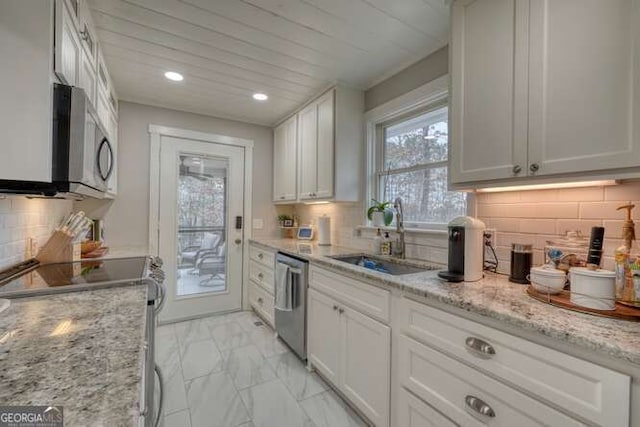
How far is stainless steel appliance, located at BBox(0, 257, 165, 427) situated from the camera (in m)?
1.21

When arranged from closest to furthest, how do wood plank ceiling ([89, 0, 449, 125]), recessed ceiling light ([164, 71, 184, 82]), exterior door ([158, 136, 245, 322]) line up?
wood plank ceiling ([89, 0, 449, 125]), recessed ceiling light ([164, 71, 184, 82]), exterior door ([158, 136, 245, 322])

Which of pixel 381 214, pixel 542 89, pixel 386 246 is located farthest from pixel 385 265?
pixel 542 89

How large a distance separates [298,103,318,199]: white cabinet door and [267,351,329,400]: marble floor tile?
4.81 feet

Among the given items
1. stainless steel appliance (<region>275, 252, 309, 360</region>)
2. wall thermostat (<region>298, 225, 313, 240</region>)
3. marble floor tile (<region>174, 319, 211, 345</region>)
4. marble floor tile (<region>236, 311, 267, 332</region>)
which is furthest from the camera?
wall thermostat (<region>298, 225, 313, 240</region>)

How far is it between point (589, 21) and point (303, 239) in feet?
9.18

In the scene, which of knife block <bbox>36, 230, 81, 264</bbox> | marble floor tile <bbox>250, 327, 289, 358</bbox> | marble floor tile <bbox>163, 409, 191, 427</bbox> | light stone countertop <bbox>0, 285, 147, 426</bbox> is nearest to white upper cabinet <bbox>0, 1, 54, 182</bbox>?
light stone countertop <bbox>0, 285, 147, 426</bbox>

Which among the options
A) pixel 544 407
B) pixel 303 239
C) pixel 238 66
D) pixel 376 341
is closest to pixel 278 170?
pixel 303 239

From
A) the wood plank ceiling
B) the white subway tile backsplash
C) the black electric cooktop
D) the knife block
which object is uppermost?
the wood plank ceiling

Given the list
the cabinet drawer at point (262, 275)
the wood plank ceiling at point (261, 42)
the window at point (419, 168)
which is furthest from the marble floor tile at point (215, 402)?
the wood plank ceiling at point (261, 42)

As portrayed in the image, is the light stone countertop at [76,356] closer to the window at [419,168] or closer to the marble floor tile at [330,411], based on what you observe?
the marble floor tile at [330,411]

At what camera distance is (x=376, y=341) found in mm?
1555

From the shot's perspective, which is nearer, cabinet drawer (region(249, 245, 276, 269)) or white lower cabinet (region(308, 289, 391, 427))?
white lower cabinet (region(308, 289, 391, 427))

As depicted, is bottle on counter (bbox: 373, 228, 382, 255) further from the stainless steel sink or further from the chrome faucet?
the chrome faucet

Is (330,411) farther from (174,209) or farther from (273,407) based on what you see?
(174,209)
